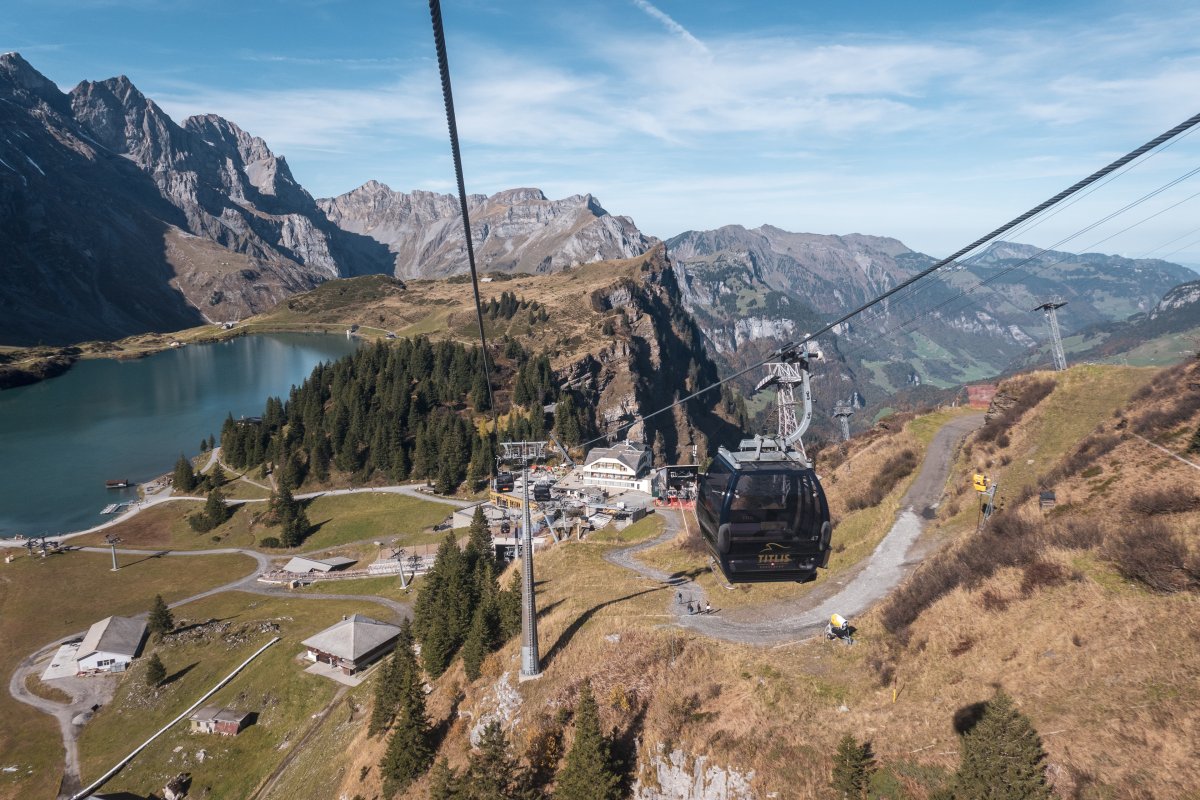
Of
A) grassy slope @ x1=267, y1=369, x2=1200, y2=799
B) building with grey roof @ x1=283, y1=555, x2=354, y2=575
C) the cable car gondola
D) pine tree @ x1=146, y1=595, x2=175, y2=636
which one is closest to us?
grassy slope @ x1=267, y1=369, x2=1200, y2=799

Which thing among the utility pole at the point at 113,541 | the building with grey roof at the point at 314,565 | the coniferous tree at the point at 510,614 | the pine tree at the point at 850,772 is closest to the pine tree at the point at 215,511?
the utility pole at the point at 113,541

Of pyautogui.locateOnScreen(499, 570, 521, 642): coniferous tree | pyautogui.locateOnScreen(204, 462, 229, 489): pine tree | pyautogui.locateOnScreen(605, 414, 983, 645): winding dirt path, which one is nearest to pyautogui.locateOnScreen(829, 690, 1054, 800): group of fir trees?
pyautogui.locateOnScreen(605, 414, 983, 645): winding dirt path

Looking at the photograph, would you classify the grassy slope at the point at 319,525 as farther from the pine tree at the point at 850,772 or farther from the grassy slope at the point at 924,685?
the pine tree at the point at 850,772

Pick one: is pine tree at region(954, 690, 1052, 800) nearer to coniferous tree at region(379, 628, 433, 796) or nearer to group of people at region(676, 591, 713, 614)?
group of people at region(676, 591, 713, 614)

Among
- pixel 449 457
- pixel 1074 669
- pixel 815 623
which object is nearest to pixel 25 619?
pixel 449 457

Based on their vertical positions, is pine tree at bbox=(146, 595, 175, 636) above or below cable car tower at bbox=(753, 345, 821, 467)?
below
